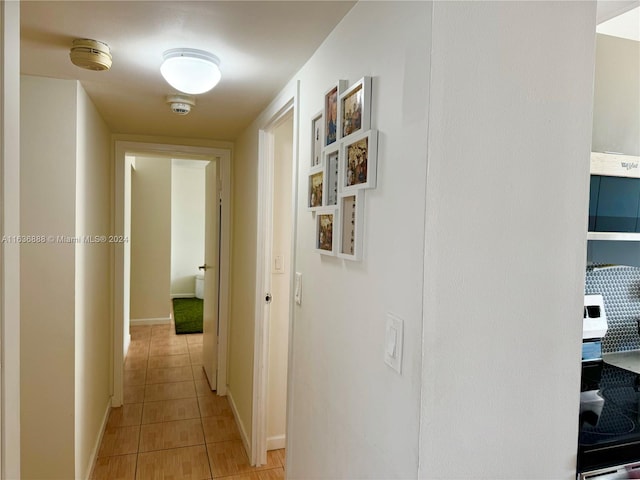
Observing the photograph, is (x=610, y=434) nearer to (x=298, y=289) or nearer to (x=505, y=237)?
(x=505, y=237)

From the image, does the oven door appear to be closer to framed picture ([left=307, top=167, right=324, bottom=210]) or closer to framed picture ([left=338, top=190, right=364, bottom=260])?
framed picture ([left=338, top=190, right=364, bottom=260])

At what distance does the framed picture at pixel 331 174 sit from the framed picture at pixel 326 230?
4cm

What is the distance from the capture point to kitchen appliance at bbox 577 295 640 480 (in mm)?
1167

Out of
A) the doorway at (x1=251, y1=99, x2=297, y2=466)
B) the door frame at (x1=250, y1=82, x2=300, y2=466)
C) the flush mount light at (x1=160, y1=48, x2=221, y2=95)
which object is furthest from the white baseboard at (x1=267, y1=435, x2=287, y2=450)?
the flush mount light at (x1=160, y1=48, x2=221, y2=95)

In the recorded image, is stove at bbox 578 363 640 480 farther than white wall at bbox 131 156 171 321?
No

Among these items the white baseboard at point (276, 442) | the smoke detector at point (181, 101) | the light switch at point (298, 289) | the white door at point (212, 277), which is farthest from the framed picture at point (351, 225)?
the white door at point (212, 277)

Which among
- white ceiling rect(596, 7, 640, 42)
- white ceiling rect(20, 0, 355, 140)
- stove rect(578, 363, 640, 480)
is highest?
white ceiling rect(596, 7, 640, 42)

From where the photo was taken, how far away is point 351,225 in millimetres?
1297

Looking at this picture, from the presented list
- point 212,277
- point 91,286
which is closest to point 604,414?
point 91,286

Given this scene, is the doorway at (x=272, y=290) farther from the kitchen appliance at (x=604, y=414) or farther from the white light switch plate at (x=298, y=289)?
the kitchen appliance at (x=604, y=414)

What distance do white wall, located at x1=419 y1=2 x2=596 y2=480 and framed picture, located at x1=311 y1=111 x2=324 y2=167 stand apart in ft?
2.22

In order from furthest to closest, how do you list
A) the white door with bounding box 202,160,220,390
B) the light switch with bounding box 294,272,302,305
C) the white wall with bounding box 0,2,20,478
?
the white door with bounding box 202,160,220,390 → the light switch with bounding box 294,272,302,305 → the white wall with bounding box 0,2,20,478

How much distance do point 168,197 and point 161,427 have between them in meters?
3.92

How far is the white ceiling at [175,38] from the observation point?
4.46ft
